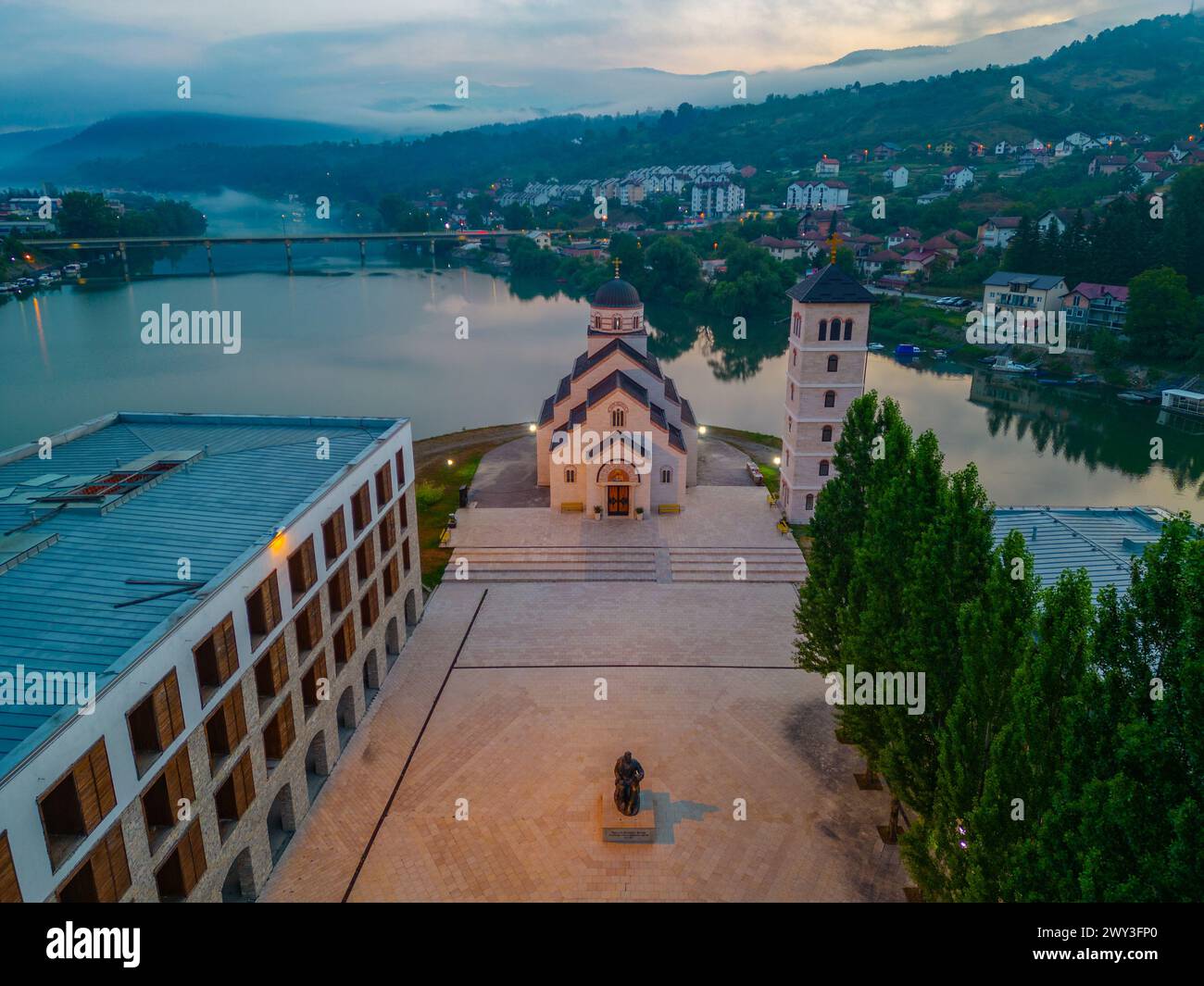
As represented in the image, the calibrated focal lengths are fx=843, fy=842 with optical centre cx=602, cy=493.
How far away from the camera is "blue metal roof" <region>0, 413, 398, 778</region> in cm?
1454

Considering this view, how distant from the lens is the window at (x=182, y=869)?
51.3 ft

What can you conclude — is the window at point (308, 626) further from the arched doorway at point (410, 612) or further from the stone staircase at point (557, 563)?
the stone staircase at point (557, 563)

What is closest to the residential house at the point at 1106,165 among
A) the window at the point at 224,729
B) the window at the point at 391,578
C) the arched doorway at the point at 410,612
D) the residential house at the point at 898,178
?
the residential house at the point at 898,178

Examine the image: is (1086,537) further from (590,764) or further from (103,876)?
(103,876)

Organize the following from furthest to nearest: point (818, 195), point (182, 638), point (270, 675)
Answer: point (818, 195), point (270, 675), point (182, 638)

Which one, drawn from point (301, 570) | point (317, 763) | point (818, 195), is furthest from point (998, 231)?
point (317, 763)

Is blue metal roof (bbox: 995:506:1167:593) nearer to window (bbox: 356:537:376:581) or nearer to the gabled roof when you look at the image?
the gabled roof

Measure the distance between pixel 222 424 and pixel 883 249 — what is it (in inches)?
3986

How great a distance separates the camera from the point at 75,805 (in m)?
12.9

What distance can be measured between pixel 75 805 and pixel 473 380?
6062 cm

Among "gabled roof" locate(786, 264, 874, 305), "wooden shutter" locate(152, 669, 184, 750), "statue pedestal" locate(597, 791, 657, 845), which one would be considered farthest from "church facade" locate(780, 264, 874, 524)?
"wooden shutter" locate(152, 669, 184, 750)

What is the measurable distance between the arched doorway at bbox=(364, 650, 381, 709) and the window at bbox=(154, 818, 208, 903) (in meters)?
9.93
